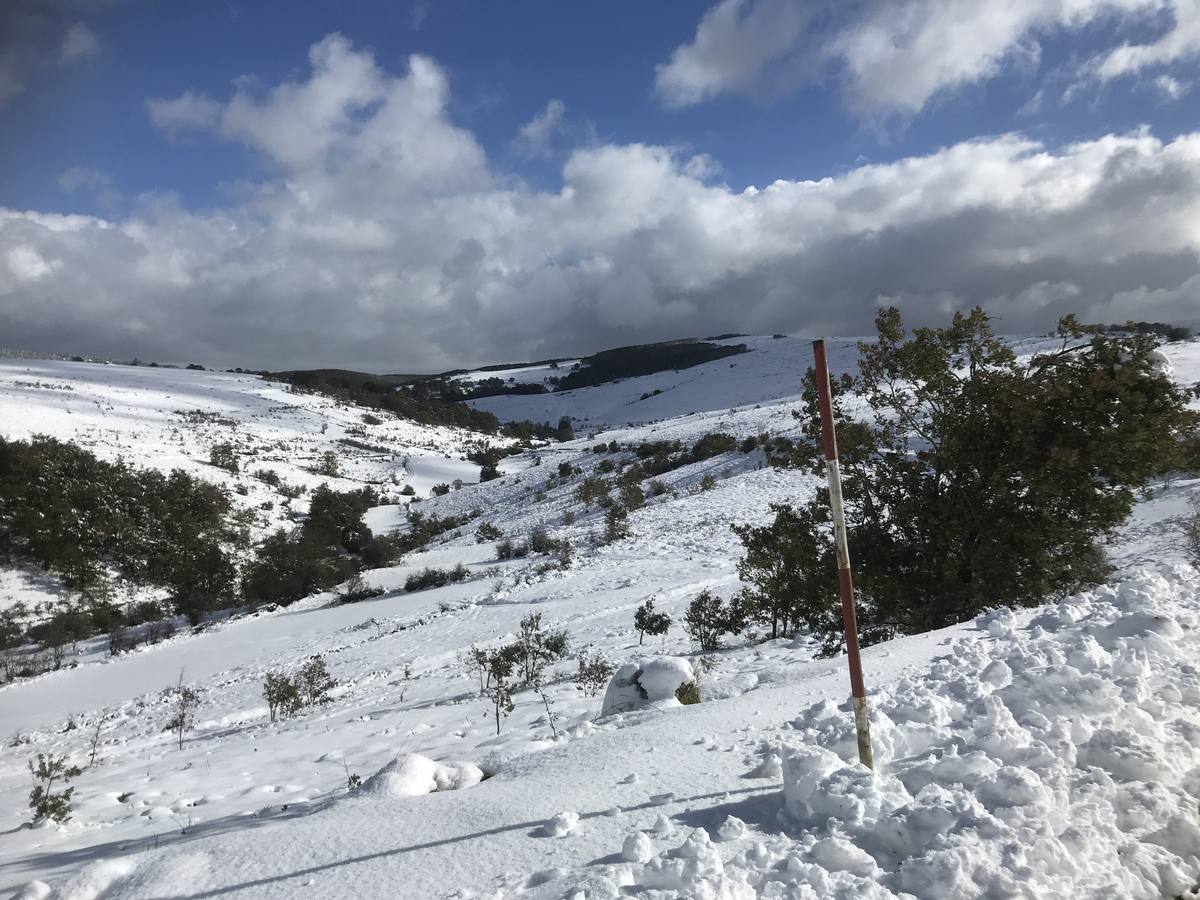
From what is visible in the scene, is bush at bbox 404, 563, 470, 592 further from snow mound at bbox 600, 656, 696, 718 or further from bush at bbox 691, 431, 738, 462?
snow mound at bbox 600, 656, 696, 718

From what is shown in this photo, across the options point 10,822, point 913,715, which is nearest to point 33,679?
point 10,822

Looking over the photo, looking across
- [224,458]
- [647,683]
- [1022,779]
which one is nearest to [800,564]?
[647,683]

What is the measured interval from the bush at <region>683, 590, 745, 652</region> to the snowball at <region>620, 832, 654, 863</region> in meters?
8.52

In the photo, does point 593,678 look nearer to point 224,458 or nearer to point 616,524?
point 616,524

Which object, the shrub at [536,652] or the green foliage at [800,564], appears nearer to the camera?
the green foliage at [800,564]

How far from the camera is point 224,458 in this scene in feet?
129

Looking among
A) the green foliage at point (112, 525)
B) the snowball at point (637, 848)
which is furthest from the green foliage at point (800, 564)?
the green foliage at point (112, 525)

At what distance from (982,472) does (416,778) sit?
7.30 m

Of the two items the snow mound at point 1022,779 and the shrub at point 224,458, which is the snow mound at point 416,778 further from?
the shrub at point 224,458

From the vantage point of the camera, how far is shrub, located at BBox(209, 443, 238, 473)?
3803 centimetres

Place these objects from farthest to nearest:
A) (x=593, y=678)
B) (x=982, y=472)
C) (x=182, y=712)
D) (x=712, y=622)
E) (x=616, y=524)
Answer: (x=616, y=524) → (x=712, y=622) → (x=182, y=712) → (x=593, y=678) → (x=982, y=472)

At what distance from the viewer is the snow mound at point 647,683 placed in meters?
6.72

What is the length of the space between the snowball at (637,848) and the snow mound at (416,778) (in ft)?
6.24

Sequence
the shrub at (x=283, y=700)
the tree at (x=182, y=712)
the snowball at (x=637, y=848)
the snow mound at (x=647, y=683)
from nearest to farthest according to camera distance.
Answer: the snowball at (x=637, y=848)
the snow mound at (x=647, y=683)
the tree at (x=182, y=712)
the shrub at (x=283, y=700)
